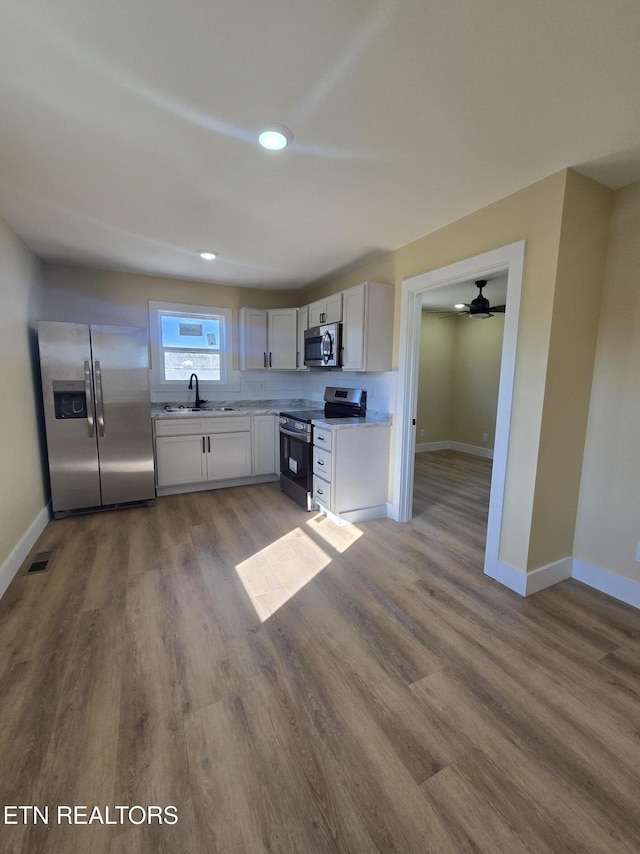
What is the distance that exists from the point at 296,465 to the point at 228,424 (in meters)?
1.00

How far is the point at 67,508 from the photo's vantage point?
3369mm

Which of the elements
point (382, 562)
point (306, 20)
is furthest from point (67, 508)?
point (306, 20)

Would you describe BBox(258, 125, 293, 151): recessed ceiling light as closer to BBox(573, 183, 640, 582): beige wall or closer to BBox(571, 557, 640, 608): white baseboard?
BBox(573, 183, 640, 582): beige wall

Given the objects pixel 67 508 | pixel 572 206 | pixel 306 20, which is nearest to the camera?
pixel 306 20

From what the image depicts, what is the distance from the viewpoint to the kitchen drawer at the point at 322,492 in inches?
131

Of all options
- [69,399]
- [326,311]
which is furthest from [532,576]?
[69,399]

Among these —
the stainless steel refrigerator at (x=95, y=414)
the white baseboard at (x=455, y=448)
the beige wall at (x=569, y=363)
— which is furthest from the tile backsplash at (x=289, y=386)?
the white baseboard at (x=455, y=448)

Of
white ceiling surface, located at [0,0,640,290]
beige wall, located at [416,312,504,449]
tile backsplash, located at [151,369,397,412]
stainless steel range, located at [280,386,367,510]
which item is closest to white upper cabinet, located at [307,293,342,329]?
tile backsplash, located at [151,369,397,412]

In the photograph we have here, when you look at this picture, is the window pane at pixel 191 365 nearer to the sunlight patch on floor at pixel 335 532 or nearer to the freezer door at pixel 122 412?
the freezer door at pixel 122 412

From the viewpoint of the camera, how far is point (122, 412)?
3514mm

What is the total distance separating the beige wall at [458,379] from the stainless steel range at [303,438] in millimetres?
2630

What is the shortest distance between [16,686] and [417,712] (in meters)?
1.73

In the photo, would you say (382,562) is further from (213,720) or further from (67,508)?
(67,508)

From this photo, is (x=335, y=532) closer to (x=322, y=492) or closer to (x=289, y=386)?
(x=322, y=492)
